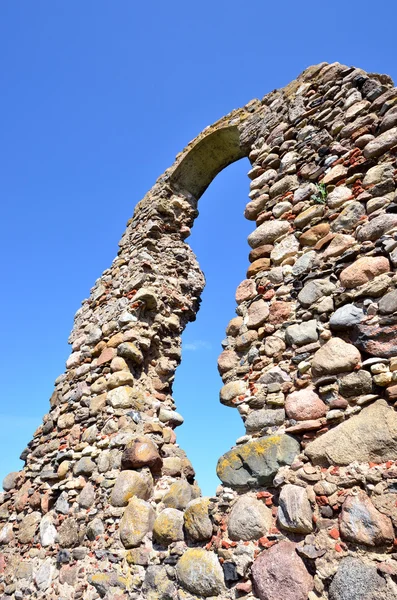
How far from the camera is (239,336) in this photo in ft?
9.49

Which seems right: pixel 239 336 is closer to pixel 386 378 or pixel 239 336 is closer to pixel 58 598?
pixel 386 378

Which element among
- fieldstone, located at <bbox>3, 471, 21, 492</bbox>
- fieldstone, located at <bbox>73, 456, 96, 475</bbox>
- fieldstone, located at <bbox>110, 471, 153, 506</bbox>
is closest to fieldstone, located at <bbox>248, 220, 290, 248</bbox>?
fieldstone, located at <bbox>110, 471, 153, 506</bbox>

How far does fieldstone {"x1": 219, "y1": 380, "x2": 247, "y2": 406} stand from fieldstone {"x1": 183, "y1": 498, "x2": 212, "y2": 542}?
0.62 metres

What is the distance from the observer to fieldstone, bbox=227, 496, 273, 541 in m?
2.02

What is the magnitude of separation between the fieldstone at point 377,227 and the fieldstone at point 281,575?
1768 millimetres

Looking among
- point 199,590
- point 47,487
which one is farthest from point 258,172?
point 47,487

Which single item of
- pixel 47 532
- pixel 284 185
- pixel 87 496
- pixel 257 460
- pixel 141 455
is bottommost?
pixel 257 460

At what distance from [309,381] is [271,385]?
254mm

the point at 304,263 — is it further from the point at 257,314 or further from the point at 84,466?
the point at 84,466

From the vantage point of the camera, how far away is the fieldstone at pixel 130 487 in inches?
126

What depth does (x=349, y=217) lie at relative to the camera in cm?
263

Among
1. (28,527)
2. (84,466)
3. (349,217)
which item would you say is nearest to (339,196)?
(349,217)

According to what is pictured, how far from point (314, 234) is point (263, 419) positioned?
1348 mm

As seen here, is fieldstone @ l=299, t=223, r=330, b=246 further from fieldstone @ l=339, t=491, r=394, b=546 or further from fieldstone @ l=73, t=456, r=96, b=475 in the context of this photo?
fieldstone @ l=73, t=456, r=96, b=475
